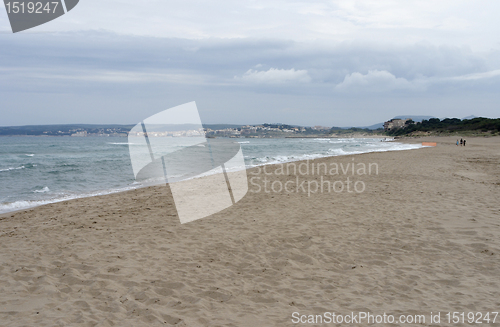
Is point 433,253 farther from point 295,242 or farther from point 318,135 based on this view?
point 318,135

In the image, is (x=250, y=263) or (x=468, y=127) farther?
(x=468, y=127)

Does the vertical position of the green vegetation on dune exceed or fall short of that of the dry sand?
it exceeds it

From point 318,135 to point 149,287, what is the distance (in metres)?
162

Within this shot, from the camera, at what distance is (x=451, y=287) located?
3.48 m

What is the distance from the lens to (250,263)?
4.34 metres

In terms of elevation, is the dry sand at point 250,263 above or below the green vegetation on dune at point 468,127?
below

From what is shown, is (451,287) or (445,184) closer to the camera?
(451,287)

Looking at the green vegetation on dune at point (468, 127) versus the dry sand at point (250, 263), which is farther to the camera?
the green vegetation on dune at point (468, 127)

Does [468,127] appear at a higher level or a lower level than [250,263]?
higher

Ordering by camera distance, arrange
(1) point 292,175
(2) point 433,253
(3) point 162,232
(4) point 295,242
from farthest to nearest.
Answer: (1) point 292,175, (3) point 162,232, (4) point 295,242, (2) point 433,253

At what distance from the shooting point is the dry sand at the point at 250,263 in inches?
124

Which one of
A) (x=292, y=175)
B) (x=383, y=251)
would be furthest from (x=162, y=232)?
(x=292, y=175)

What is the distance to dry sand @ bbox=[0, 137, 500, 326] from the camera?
3160 mm

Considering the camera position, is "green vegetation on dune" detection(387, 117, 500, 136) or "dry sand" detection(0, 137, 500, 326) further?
"green vegetation on dune" detection(387, 117, 500, 136)
